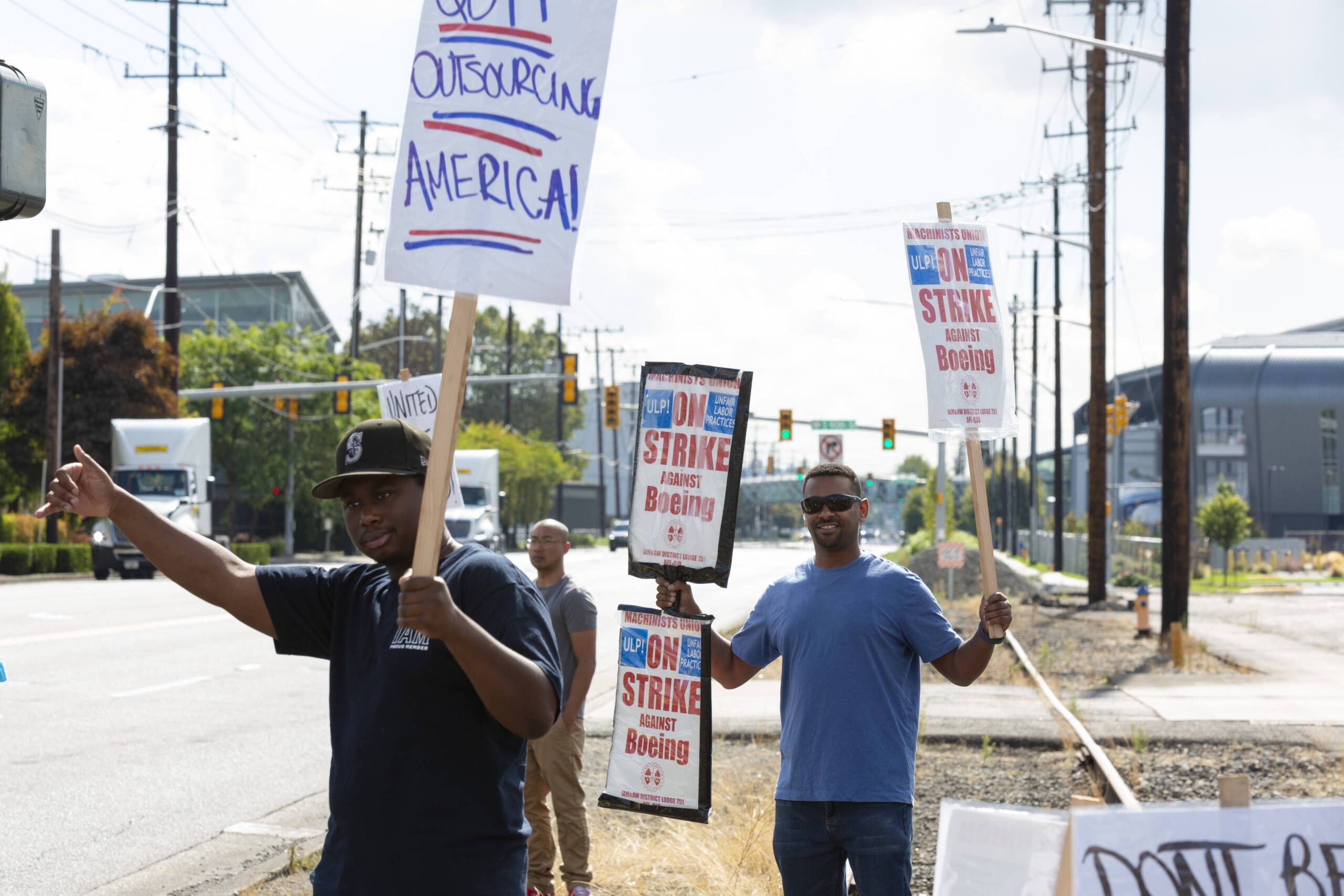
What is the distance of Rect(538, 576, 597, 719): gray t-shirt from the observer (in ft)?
23.7

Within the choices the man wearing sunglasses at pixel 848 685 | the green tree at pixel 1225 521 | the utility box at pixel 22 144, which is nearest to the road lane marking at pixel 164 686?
the utility box at pixel 22 144

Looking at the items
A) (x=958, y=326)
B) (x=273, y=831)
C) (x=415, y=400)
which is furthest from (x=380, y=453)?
(x=415, y=400)

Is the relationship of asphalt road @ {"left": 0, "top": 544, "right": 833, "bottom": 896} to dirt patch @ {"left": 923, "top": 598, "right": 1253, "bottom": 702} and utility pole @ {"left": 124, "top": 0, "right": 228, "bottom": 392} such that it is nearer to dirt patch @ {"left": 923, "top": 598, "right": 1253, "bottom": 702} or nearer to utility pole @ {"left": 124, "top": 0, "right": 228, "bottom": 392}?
dirt patch @ {"left": 923, "top": 598, "right": 1253, "bottom": 702}

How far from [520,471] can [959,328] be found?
7156 cm

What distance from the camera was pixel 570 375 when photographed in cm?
3900

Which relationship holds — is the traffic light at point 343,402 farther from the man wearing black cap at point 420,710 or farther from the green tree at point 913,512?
the green tree at point 913,512

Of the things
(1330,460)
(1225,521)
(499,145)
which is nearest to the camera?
(499,145)

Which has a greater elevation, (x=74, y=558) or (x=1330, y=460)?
(x=1330, y=460)

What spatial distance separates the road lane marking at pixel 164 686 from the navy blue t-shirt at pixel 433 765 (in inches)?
459

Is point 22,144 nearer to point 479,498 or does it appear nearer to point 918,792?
point 918,792

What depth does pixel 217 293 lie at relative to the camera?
254 feet

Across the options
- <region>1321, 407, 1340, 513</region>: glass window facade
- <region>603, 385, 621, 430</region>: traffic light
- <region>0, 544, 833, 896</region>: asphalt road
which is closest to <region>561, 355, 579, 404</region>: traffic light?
<region>603, 385, 621, 430</region>: traffic light

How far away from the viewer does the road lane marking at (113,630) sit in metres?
18.1

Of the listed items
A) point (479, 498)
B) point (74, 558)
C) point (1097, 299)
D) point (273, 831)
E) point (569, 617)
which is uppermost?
point (1097, 299)
